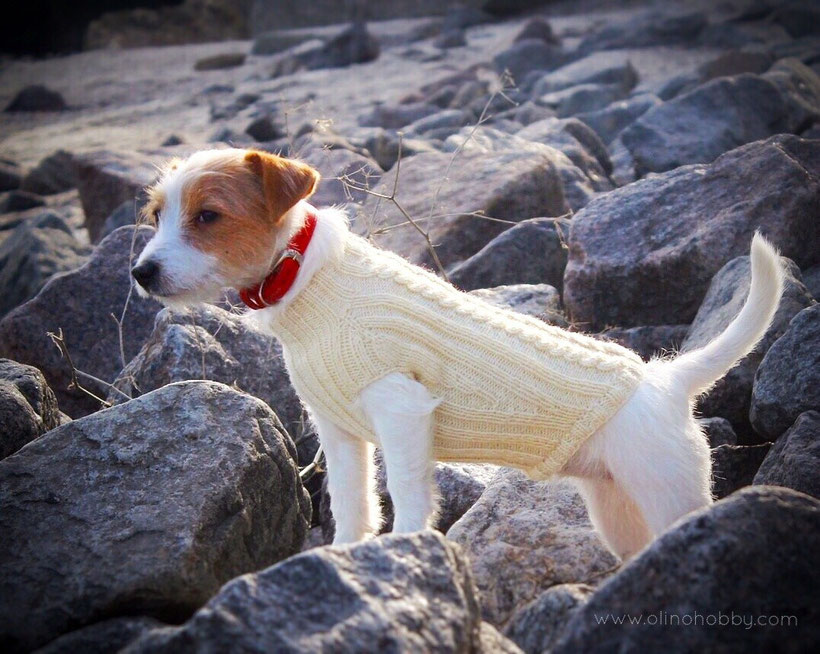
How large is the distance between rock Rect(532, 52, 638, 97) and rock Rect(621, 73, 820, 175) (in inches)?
165

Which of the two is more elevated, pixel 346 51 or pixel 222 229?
pixel 222 229

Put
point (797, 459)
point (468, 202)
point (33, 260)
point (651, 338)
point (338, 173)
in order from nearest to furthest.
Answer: point (797, 459) < point (651, 338) < point (468, 202) < point (33, 260) < point (338, 173)

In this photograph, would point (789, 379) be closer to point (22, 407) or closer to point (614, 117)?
point (22, 407)

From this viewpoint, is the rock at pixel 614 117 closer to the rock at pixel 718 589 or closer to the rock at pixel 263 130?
the rock at pixel 263 130

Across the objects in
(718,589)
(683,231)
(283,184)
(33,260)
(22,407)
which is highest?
(283,184)

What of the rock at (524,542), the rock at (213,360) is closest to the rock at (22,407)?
the rock at (213,360)

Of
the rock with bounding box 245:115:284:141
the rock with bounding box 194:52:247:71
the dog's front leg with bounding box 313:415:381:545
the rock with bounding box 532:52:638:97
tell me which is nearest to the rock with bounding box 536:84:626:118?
the rock with bounding box 532:52:638:97

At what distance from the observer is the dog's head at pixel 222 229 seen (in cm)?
358

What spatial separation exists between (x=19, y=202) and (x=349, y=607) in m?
11.6

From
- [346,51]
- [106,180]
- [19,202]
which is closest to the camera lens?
[106,180]

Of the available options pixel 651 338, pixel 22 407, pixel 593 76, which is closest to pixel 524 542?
pixel 651 338

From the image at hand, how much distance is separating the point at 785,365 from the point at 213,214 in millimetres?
2664

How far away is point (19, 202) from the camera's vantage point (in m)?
12.5

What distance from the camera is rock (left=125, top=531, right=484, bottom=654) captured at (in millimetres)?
2350
